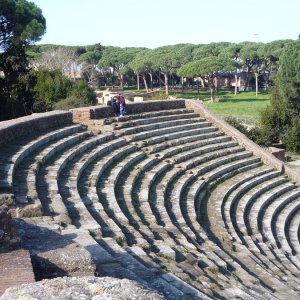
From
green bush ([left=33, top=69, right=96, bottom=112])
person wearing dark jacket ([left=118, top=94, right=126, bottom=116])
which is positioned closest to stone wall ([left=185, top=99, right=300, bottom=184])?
person wearing dark jacket ([left=118, top=94, right=126, bottom=116])

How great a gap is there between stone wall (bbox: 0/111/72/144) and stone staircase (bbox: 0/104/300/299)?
0.26 meters

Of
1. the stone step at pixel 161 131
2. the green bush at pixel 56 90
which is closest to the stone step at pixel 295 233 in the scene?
the stone step at pixel 161 131

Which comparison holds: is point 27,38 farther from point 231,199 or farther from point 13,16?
point 231,199

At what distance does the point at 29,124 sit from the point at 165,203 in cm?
437

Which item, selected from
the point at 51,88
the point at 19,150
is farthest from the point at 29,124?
the point at 51,88

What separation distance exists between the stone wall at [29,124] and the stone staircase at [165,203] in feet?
0.85

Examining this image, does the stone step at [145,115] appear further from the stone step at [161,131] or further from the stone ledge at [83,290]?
the stone ledge at [83,290]

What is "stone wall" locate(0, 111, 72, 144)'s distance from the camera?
12.2 metres

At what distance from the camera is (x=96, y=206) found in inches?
380

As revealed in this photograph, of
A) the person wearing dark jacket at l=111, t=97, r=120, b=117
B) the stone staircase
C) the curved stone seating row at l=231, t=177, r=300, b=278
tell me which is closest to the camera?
the stone staircase

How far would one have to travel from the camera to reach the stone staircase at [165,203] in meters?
6.99

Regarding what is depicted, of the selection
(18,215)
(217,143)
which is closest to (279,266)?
(18,215)

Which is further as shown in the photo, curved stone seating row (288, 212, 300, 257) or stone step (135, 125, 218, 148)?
stone step (135, 125, 218, 148)

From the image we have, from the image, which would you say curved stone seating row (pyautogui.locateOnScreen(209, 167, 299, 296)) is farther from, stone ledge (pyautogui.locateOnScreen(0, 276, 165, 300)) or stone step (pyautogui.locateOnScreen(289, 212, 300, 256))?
stone ledge (pyautogui.locateOnScreen(0, 276, 165, 300))
